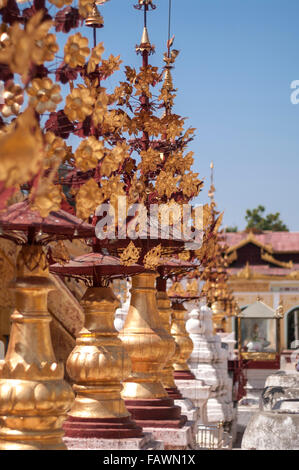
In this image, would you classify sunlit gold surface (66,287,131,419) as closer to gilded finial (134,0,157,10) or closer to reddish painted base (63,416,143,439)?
reddish painted base (63,416,143,439)

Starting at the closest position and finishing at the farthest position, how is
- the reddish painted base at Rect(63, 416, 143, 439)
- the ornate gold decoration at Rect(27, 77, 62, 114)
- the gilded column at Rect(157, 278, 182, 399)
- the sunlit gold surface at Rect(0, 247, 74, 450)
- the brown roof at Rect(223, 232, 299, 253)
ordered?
the ornate gold decoration at Rect(27, 77, 62, 114) < the sunlit gold surface at Rect(0, 247, 74, 450) < the reddish painted base at Rect(63, 416, 143, 439) < the gilded column at Rect(157, 278, 182, 399) < the brown roof at Rect(223, 232, 299, 253)

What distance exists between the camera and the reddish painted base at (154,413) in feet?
22.6

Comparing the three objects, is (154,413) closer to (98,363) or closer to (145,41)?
(98,363)

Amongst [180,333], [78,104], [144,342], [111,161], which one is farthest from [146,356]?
[180,333]

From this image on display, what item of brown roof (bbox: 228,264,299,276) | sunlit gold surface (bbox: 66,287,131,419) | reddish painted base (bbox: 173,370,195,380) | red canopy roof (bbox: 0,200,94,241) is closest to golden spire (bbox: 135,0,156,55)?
sunlit gold surface (bbox: 66,287,131,419)

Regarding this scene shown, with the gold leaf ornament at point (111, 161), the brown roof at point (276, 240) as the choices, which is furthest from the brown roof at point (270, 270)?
the gold leaf ornament at point (111, 161)

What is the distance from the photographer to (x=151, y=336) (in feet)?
22.6

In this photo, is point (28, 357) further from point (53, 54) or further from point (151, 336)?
point (151, 336)

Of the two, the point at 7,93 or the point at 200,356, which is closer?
the point at 7,93

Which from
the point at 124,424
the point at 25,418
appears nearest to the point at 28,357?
the point at 25,418

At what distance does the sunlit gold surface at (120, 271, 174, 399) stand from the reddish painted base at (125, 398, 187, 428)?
0.23 ft

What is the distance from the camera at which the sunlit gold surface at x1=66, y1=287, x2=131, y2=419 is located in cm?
557
